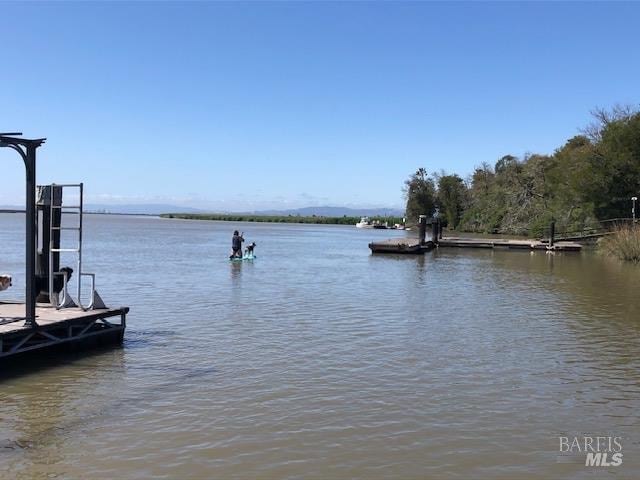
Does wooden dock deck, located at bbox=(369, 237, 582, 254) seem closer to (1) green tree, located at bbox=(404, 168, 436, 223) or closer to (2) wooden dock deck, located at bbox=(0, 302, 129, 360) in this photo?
(2) wooden dock deck, located at bbox=(0, 302, 129, 360)

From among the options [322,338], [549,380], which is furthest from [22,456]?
[549,380]

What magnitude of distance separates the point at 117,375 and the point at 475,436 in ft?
17.6

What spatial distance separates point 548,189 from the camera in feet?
227

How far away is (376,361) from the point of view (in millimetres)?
10359

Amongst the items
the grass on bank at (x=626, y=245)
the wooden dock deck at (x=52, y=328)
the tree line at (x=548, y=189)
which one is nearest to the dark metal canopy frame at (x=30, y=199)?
the wooden dock deck at (x=52, y=328)

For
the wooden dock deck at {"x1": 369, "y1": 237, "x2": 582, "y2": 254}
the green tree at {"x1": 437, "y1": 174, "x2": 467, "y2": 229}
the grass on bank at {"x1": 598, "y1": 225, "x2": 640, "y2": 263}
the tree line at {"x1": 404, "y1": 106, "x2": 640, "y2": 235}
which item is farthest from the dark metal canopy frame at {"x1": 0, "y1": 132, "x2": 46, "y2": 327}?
the green tree at {"x1": 437, "y1": 174, "x2": 467, "y2": 229}

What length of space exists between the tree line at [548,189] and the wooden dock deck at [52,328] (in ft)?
146

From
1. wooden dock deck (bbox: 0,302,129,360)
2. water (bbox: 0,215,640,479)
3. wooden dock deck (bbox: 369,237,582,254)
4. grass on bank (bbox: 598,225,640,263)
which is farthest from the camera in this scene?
wooden dock deck (bbox: 369,237,582,254)

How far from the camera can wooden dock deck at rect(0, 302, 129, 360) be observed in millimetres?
9344

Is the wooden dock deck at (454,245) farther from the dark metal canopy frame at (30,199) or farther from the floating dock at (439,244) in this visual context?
the dark metal canopy frame at (30,199)

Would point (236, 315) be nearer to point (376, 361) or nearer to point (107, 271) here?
point (376, 361)

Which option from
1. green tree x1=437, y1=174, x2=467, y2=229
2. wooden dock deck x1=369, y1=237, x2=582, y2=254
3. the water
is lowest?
the water

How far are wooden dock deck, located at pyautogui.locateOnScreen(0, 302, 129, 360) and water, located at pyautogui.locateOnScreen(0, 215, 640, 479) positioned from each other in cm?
40

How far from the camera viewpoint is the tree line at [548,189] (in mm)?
47000
